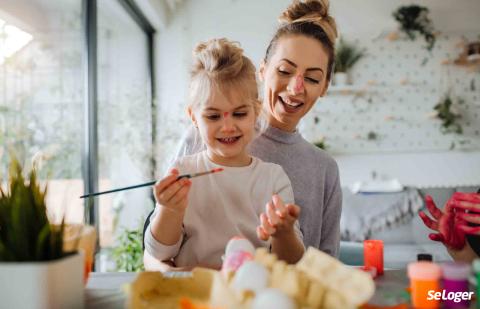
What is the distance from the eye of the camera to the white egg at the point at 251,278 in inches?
27.3

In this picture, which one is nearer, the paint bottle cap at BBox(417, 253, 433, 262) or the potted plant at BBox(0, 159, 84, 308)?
the potted plant at BBox(0, 159, 84, 308)

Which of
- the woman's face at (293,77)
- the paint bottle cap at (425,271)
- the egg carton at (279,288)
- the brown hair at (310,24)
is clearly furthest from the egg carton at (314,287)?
the brown hair at (310,24)

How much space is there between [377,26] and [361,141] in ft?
4.16

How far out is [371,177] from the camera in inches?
204

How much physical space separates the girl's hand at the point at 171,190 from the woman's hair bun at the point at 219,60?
0.35m

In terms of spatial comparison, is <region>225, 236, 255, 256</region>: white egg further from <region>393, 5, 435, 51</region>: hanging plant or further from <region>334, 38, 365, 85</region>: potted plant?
<region>393, 5, 435, 51</region>: hanging plant

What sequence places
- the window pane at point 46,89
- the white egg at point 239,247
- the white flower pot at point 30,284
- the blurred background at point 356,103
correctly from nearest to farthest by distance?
the white flower pot at point 30,284 < the white egg at point 239,247 < the window pane at point 46,89 < the blurred background at point 356,103

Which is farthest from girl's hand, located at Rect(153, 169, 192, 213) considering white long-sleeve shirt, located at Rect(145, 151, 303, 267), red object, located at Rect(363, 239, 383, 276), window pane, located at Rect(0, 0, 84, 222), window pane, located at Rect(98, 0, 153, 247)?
window pane, located at Rect(98, 0, 153, 247)

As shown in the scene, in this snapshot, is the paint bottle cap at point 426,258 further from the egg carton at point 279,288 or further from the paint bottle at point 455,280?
the egg carton at point 279,288

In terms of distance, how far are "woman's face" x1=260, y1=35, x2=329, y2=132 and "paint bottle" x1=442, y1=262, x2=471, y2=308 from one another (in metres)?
0.87

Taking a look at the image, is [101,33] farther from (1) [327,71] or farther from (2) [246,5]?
(1) [327,71]

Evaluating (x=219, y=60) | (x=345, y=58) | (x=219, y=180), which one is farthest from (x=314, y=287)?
(x=345, y=58)

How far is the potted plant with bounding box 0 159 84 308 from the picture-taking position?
74 cm

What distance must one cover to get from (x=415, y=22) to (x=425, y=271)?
4.91 meters
